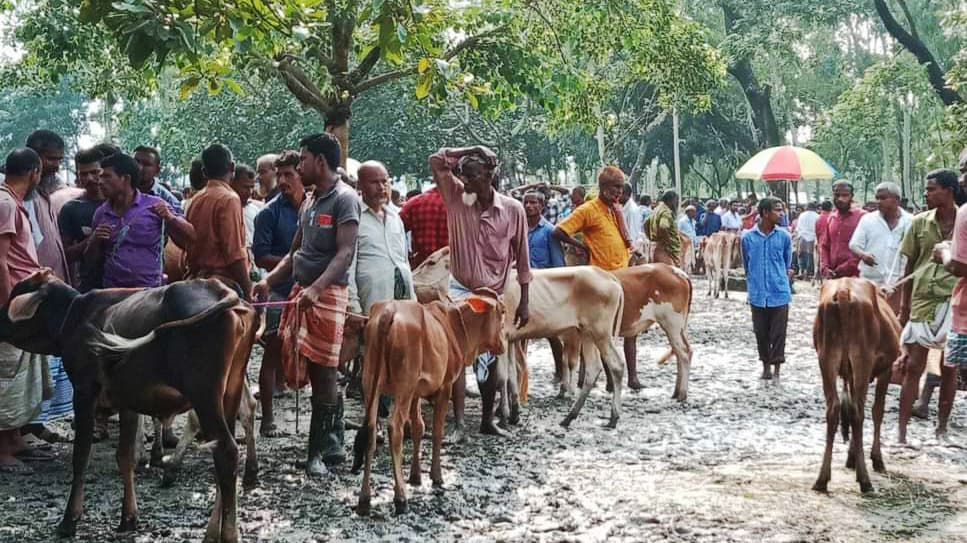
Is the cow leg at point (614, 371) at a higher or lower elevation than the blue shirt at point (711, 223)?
lower

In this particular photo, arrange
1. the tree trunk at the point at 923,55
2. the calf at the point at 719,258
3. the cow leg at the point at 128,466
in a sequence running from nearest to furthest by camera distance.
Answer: the cow leg at the point at 128,466, the calf at the point at 719,258, the tree trunk at the point at 923,55

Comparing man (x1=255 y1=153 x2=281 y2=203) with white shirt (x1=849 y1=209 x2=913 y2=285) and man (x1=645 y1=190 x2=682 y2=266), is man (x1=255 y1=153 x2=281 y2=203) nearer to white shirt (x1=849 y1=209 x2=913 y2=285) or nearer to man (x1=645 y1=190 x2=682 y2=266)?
man (x1=645 y1=190 x2=682 y2=266)

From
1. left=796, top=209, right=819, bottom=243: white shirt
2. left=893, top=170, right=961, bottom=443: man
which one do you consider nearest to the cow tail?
left=893, top=170, right=961, bottom=443: man

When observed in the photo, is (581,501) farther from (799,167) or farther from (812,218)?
(812,218)

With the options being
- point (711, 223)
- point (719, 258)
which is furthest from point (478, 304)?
point (711, 223)

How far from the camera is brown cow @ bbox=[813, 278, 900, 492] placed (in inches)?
243

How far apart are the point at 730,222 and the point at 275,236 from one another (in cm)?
1887

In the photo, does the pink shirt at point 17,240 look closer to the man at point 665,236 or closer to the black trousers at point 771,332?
the man at point 665,236

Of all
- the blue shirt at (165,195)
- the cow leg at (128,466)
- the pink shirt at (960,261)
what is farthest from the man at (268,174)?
the pink shirt at (960,261)

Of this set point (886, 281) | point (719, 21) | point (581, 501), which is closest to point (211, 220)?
point (581, 501)

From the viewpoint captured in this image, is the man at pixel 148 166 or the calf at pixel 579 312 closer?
the man at pixel 148 166

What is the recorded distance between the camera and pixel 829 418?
20.3ft

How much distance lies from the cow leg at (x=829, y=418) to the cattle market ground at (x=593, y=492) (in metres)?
0.14

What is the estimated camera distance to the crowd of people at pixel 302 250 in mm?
6230
